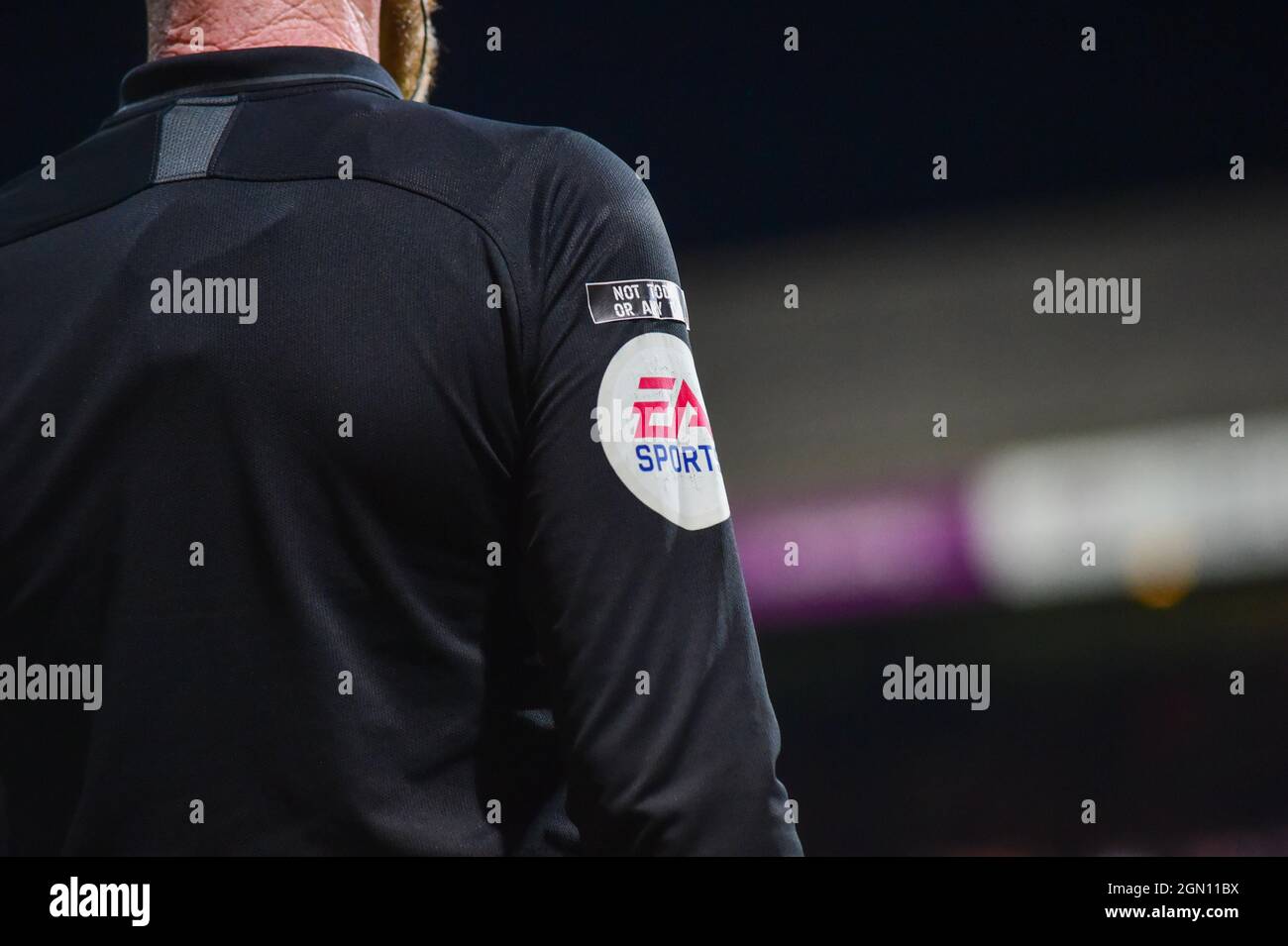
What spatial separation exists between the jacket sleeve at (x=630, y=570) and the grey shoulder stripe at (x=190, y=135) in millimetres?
167

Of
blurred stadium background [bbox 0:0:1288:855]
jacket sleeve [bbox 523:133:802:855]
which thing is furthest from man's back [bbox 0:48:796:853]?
blurred stadium background [bbox 0:0:1288:855]

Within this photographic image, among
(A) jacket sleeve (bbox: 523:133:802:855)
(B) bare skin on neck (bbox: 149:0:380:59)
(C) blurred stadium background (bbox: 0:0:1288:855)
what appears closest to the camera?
(A) jacket sleeve (bbox: 523:133:802:855)

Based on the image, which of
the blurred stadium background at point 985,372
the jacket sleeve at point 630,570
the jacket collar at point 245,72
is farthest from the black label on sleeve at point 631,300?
the blurred stadium background at point 985,372

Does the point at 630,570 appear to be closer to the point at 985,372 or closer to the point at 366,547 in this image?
the point at 366,547

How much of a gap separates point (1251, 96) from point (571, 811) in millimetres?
3221

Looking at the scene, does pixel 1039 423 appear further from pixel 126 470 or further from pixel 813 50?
pixel 126 470

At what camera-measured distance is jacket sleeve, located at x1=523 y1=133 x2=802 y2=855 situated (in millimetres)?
525

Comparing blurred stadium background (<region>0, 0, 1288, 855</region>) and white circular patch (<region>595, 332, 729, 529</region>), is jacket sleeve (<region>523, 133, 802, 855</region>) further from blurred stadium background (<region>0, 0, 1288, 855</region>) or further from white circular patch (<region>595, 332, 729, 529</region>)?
blurred stadium background (<region>0, 0, 1288, 855</region>)

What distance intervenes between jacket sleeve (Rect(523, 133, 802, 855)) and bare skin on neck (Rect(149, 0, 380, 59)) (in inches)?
6.6

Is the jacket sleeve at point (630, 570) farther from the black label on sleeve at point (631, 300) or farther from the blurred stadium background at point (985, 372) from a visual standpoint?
the blurred stadium background at point (985, 372)

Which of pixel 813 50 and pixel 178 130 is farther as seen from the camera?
pixel 813 50

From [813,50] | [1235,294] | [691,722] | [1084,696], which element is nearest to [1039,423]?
[1235,294]

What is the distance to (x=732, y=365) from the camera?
343 centimetres

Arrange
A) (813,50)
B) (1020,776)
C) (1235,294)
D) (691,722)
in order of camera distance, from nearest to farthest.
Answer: (691,722) < (813,50) < (1235,294) < (1020,776)
